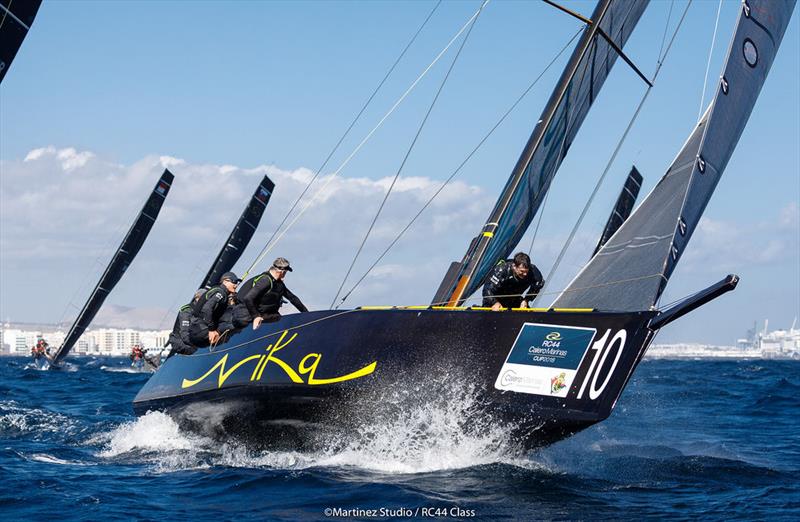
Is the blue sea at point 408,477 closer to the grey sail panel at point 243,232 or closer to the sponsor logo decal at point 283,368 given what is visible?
the sponsor logo decal at point 283,368

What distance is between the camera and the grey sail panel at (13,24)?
1016cm

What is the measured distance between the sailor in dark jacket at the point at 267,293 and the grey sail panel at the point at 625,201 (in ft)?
48.9

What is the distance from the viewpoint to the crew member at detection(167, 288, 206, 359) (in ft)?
31.9

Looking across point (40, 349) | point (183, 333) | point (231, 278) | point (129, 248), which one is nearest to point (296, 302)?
point (231, 278)

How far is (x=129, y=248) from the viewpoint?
2797 centimetres

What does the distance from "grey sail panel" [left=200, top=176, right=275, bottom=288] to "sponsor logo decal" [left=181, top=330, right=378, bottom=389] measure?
19105mm

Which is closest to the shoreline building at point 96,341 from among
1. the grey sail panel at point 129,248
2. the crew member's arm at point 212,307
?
the grey sail panel at point 129,248

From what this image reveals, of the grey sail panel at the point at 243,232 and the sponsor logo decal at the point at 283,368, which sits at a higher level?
the grey sail panel at the point at 243,232

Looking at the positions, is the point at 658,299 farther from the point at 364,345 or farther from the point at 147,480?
the point at 147,480

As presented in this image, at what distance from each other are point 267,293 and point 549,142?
3.03 m

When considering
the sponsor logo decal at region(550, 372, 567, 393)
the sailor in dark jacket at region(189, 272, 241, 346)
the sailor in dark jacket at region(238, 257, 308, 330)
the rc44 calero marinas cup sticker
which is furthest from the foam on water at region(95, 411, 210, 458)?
the sponsor logo decal at region(550, 372, 567, 393)

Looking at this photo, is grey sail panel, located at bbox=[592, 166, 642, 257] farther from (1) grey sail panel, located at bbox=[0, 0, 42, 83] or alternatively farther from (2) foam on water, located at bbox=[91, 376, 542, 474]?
(2) foam on water, located at bbox=[91, 376, 542, 474]

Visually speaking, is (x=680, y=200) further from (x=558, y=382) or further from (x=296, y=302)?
(x=296, y=302)

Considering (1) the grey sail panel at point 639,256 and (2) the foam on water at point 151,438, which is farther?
(2) the foam on water at point 151,438
